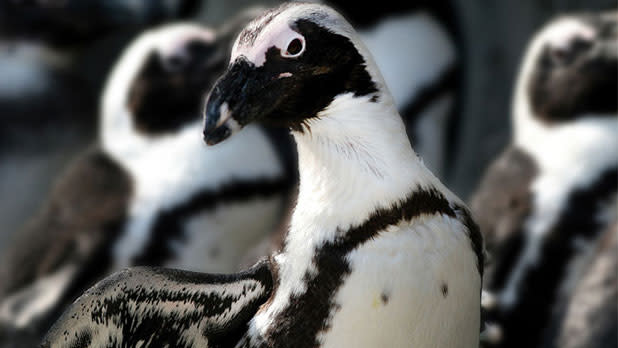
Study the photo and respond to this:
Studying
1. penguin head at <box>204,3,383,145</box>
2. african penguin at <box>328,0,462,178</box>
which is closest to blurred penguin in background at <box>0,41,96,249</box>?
african penguin at <box>328,0,462,178</box>

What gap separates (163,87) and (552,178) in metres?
0.83

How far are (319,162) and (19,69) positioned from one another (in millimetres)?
2354

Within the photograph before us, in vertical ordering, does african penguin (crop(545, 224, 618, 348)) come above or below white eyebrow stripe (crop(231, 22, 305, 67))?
below

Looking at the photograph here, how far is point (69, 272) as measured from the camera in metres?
2.33

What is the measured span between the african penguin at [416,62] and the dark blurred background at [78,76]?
17cm

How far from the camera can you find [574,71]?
2.38 m

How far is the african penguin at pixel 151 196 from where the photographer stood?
233 centimetres

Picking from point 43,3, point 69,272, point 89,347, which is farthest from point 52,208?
point 89,347

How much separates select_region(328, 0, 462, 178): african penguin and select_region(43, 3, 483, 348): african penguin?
156cm

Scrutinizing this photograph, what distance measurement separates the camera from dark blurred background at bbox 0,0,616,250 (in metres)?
3.13

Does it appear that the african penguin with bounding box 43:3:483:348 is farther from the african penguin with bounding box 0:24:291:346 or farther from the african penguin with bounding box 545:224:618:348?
the african penguin with bounding box 0:24:291:346

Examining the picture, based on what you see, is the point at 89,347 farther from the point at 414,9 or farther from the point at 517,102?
the point at 414,9

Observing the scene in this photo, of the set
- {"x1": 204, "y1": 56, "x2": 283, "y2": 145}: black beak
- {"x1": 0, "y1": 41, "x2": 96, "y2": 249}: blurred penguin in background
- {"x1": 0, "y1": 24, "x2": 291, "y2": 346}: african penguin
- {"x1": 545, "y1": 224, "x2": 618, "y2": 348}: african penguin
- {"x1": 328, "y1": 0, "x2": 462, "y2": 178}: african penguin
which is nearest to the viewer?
{"x1": 204, "y1": 56, "x2": 283, "y2": 145}: black beak

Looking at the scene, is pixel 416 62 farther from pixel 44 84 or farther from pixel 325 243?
pixel 325 243
